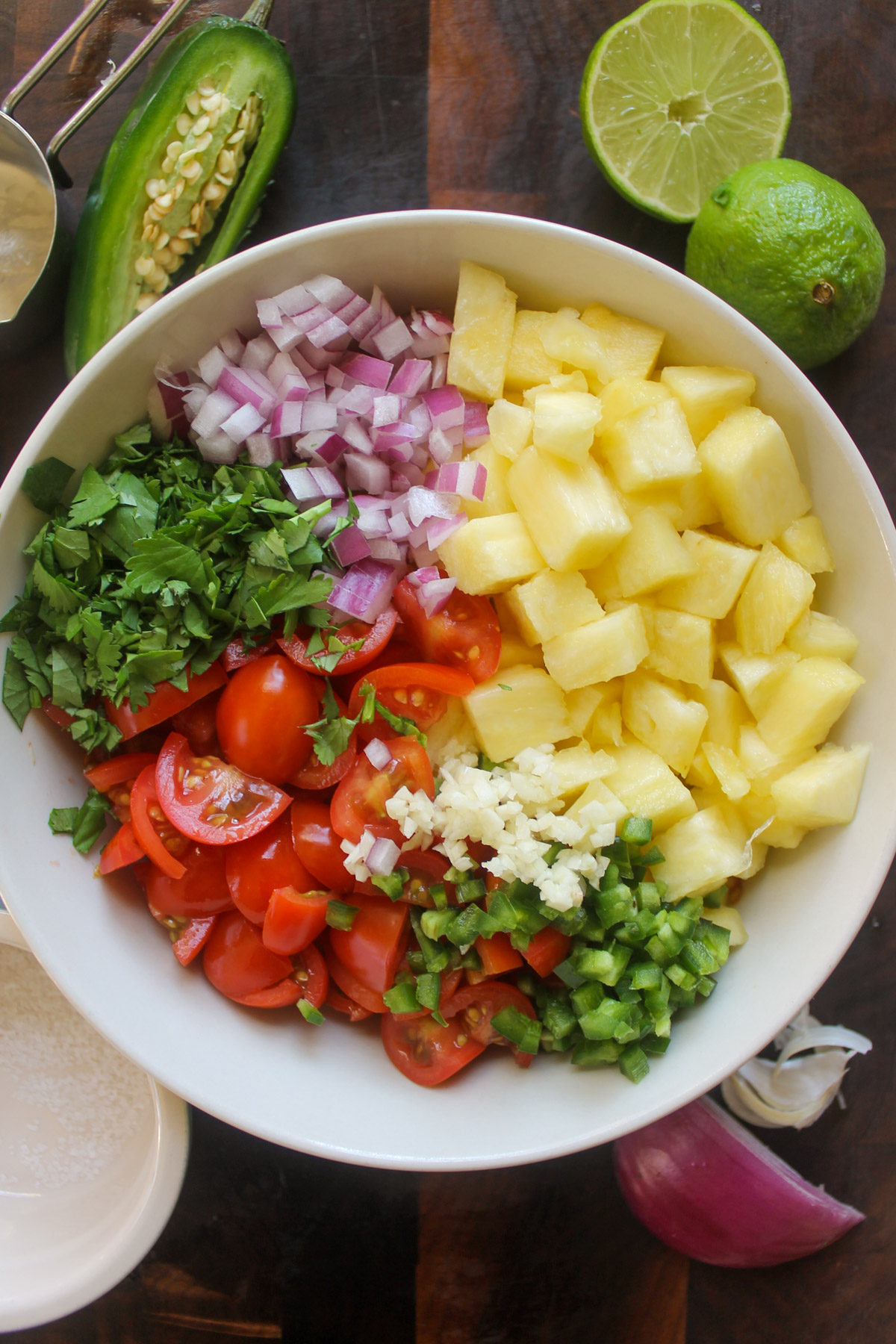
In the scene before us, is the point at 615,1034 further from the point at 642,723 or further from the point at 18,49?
the point at 18,49

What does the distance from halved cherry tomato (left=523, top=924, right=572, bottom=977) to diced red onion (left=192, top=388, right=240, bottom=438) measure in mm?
1048

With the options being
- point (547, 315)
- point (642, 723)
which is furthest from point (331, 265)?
point (642, 723)

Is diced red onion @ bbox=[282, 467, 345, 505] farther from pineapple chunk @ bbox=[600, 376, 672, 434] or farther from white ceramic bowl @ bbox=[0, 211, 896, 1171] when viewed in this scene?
pineapple chunk @ bbox=[600, 376, 672, 434]

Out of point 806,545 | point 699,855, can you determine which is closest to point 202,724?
point 699,855

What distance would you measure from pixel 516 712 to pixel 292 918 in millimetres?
528

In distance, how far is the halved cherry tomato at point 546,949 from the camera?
5.06 ft

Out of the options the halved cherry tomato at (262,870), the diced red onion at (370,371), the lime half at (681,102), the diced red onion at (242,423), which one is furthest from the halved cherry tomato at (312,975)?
the lime half at (681,102)

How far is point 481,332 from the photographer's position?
5.23 feet

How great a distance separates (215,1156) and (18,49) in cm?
241

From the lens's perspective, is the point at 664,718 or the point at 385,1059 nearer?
the point at 664,718

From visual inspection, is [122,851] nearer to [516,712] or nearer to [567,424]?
[516,712]

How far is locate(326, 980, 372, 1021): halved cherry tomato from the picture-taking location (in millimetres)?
1653

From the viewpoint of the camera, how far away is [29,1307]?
168cm

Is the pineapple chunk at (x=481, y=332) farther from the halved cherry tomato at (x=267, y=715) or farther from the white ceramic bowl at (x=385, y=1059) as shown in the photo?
the halved cherry tomato at (x=267, y=715)
